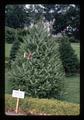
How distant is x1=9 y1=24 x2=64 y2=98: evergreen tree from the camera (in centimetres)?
277

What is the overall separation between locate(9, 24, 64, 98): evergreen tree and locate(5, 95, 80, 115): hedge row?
2.3 inches

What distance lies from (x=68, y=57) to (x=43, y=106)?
20.4 inches

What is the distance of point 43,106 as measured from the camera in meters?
2.74

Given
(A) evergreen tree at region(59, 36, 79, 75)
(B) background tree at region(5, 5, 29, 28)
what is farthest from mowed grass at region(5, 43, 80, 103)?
(B) background tree at region(5, 5, 29, 28)

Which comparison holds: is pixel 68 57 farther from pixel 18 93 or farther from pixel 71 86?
pixel 18 93

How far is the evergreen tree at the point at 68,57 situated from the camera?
2777 millimetres

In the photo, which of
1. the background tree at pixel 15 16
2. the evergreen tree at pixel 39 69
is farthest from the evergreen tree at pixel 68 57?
the background tree at pixel 15 16

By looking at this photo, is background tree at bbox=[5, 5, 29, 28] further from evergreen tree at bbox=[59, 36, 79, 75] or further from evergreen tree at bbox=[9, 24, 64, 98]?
evergreen tree at bbox=[59, 36, 79, 75]

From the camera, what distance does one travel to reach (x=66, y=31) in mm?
2838

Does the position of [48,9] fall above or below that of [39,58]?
above

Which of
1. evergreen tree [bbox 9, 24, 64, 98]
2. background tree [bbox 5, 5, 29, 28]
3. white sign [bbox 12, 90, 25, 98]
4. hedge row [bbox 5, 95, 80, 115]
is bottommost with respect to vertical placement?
hedge row [bbox 5, 95, 80, 115]
